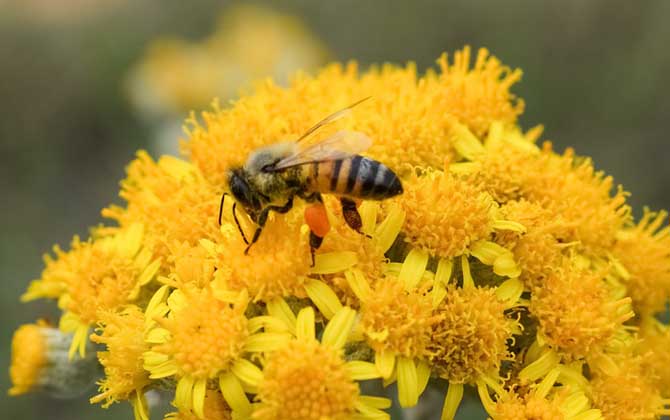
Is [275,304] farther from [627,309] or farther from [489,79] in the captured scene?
[489,79]

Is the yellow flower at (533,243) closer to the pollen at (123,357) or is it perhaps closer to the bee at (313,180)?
the bee at (313,180)

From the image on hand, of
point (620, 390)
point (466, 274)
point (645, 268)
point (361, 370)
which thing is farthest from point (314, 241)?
point (645, 268)

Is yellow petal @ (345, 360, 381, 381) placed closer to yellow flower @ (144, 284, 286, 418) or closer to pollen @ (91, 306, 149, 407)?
yellow flower @ (144, 284, 286, 418)

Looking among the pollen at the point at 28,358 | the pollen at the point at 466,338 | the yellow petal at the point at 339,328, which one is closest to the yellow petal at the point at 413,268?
the pollen at the point at 466,338

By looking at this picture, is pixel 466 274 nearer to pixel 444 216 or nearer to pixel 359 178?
pixel 444 216

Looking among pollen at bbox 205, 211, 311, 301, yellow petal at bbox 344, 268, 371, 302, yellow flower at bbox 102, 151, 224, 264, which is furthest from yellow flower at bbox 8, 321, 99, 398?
yellow petal at bbox 344, 268, 371, 302

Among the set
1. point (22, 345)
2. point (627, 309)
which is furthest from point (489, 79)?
point (22, 345)
